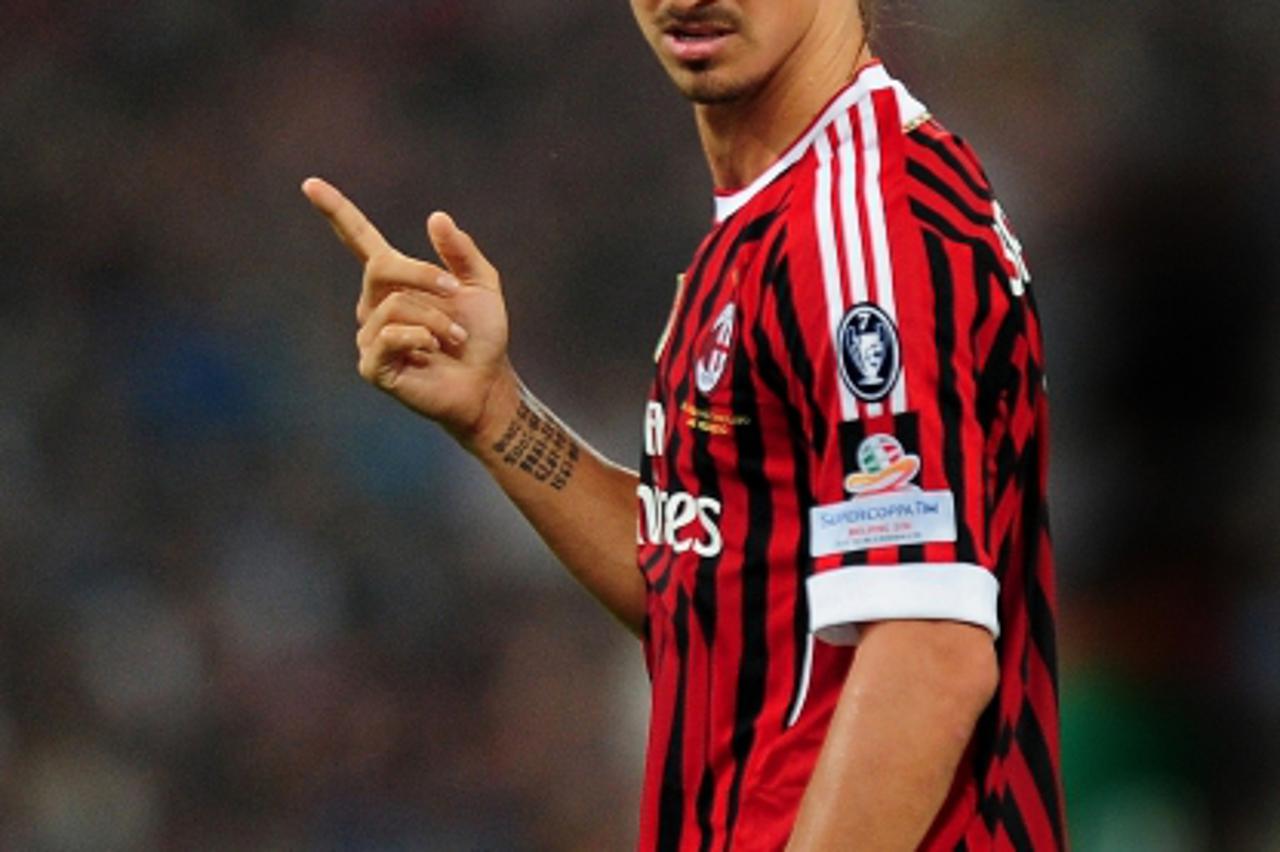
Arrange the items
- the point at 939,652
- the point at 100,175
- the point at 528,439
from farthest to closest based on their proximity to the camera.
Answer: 1. the point at 100,175
2. the point at 528,439
3. the point at 939,652

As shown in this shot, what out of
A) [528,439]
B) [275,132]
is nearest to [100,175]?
[275,132]

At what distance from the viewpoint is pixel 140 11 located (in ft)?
19.6

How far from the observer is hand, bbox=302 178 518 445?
2.41 m

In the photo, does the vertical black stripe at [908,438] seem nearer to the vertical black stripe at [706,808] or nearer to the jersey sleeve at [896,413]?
the jersey sleeve at [896,413]

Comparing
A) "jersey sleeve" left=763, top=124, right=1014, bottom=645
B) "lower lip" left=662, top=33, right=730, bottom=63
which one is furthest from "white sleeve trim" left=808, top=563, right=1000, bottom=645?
"lower lip" left=662, top=33, right=730, bottom=63

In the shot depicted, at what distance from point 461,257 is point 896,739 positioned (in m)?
1.04

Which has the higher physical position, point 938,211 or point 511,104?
point 511,104

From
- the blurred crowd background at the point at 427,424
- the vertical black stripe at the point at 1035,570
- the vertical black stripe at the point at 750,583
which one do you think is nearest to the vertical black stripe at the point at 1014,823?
the vertical black stripe at the point at 1035,570

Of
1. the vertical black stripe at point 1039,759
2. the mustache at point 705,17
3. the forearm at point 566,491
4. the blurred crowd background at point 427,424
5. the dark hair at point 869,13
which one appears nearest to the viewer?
the vertical black stripe at point 1039,759

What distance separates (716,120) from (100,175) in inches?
158

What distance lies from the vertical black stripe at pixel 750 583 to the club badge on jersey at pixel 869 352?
0.57 ft

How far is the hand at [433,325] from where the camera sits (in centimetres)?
241

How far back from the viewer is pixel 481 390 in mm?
2523

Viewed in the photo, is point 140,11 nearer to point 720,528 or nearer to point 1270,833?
point 1270,833
